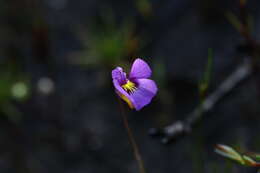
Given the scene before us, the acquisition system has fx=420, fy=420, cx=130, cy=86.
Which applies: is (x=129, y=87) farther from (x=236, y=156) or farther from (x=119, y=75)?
(x=236, y=156)

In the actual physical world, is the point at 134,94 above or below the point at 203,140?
below

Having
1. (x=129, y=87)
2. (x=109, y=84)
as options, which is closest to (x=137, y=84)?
(x=129, y=87)

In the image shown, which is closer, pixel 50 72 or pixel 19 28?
pixel 50 72

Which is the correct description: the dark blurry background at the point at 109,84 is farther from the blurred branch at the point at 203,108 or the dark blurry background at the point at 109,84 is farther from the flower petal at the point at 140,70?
the flower petal at the point at 140,70

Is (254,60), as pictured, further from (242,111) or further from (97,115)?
(97,115)

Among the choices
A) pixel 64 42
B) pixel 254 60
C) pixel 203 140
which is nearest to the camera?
pixel 254 60

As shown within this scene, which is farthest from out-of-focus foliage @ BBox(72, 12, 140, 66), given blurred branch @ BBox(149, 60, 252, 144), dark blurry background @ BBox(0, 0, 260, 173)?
blurred branch @ BBox(149, 60, 252, 144)

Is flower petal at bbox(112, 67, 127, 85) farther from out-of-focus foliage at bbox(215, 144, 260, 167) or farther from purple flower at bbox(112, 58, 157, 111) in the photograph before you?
out-of-focus foliage at bbox(215, 144, 260, 167)

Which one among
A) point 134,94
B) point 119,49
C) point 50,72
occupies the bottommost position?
point 134,94

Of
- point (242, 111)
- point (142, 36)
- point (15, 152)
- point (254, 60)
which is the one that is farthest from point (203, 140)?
point (15, 152)
